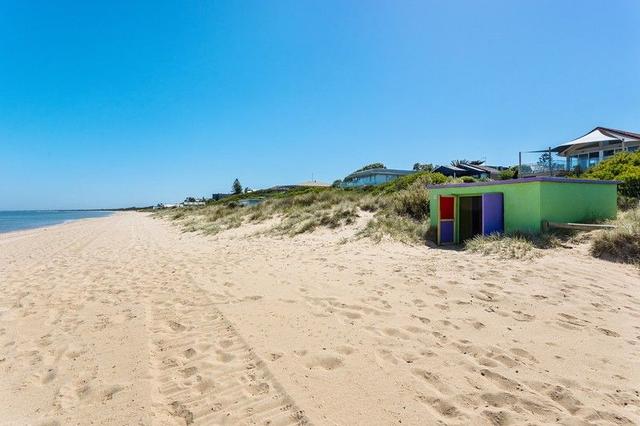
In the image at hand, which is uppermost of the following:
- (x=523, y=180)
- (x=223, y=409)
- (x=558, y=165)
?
(x=558, y=165)

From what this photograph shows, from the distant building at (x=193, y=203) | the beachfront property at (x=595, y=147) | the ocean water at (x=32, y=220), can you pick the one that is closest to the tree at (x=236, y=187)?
the distant building at (x=193, y=203)

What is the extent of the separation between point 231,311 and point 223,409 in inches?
91.5

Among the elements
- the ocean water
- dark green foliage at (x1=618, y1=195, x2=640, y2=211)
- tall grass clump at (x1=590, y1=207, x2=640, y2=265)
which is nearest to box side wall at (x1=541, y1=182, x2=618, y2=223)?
tall grass clump at (x1=590, y1=207, x2=640, y2=265)

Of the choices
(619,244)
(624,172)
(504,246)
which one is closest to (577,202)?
(619,244)

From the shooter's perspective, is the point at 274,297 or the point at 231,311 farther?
the point at 274,297

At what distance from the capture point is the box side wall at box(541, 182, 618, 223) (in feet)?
29.3

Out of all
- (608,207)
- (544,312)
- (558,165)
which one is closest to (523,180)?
(608,207)

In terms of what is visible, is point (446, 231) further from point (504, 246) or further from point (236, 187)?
point (236, 187)

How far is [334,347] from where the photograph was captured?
3.69m

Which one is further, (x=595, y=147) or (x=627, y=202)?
(x=595, y=147)

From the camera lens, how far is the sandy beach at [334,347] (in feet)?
8.84

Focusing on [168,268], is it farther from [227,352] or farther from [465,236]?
[465,236]

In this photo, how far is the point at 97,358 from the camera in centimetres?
364

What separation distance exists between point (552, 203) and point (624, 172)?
8185mm
